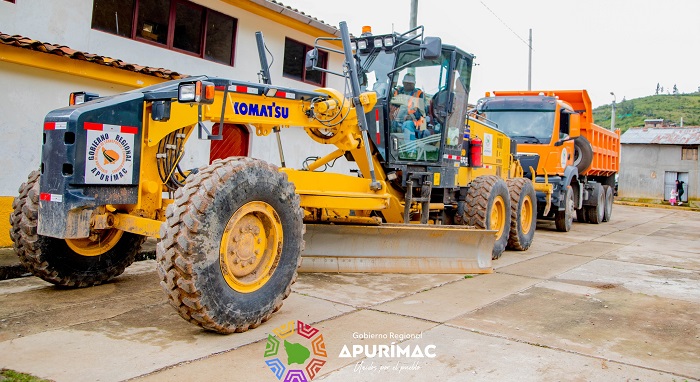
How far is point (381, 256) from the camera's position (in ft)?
22.5

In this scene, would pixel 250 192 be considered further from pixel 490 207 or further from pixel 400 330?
pixel 490 207

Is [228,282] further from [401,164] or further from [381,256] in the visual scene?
[401,164]

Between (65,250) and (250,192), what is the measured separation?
2.04 m

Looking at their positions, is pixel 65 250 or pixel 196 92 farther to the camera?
pixel 65 250

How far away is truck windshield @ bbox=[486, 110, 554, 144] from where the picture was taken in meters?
13.2

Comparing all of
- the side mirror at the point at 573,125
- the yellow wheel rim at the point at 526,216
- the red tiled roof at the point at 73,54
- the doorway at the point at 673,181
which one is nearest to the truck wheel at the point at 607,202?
the side mirror at the point at 573,125

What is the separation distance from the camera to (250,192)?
4.58 meters

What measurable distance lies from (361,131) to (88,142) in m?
3.11

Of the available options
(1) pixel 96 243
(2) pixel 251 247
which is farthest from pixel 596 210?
(1) pixel 96 243

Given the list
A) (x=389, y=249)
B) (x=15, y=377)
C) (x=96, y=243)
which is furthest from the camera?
(x=389, y=249)

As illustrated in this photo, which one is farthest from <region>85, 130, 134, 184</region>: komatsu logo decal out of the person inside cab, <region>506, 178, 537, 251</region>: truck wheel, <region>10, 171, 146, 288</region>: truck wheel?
<region>506, 178, 537, 251</region>: truck wheel

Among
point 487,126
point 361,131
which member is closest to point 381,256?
point 361,131

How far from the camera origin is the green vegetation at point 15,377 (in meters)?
3.42

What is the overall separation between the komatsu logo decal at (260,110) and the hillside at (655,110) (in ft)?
247
